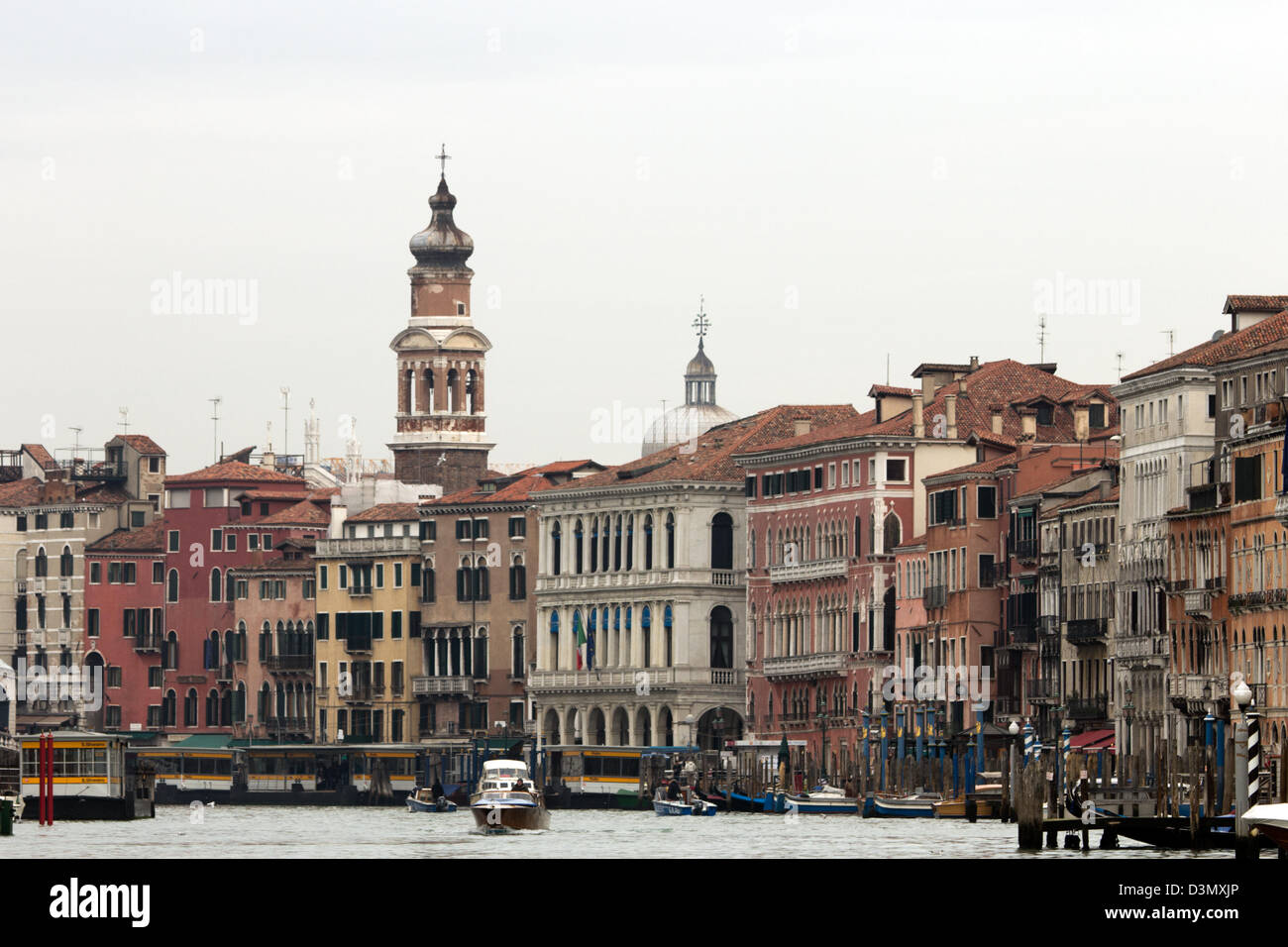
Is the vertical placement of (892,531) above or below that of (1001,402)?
below

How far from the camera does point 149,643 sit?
16138 centimetres

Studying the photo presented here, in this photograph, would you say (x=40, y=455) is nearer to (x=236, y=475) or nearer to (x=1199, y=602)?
(x=236, y=475)

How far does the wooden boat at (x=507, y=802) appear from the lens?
88812 mm

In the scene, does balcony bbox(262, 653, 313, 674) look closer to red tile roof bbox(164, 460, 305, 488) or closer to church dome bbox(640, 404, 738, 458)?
red tile roof bbox(164, 460, 305, 488)

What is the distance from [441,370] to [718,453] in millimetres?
20587

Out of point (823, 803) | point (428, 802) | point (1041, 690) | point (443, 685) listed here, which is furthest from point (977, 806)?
point (443, 685)

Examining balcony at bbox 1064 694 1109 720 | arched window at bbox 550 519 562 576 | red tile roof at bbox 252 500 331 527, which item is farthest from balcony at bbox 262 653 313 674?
balcony at bbox 1064 694 1109 720

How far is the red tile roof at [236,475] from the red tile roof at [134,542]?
2664mm

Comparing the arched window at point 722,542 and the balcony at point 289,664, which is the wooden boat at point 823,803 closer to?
the arched window at point 722,542

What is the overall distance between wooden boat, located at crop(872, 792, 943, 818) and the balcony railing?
56.5 metres

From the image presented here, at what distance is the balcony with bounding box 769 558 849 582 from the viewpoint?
414 feet

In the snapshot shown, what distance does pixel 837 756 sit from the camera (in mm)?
123250

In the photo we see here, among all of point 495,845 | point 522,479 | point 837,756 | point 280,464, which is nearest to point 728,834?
point 495,845
